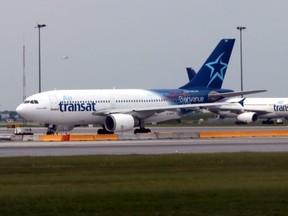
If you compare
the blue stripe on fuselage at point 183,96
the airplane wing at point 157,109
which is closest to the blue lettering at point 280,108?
the blue stripe on fuselage at point 183,96

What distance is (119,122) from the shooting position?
69562 mm

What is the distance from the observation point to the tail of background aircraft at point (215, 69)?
78381mm

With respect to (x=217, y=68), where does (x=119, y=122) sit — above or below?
below

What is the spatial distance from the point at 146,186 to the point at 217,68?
5342 centimetres

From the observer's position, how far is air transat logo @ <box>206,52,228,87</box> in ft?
258

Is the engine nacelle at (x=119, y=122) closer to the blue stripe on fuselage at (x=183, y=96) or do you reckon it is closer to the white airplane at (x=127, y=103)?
the white airplane at (x=127, y=103)

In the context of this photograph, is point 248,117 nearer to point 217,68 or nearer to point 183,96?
point 217,68

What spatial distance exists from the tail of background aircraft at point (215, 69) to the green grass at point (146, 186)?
3983 centimetres

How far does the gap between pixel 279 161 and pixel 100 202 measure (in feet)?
48.1

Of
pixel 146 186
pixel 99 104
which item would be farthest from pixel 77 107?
pixel 146 186

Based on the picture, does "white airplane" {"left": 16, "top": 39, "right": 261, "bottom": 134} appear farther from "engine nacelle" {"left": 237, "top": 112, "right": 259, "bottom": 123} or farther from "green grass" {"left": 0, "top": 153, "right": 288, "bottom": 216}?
"green grass" {"left": 0, "top": 153, "right": 288, "bottom": 216}

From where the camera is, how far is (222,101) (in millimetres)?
78375

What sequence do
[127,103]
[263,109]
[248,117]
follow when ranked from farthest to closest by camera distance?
[263,109] < [248,117] < [127,103]

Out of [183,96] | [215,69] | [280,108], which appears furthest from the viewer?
[280,108]
